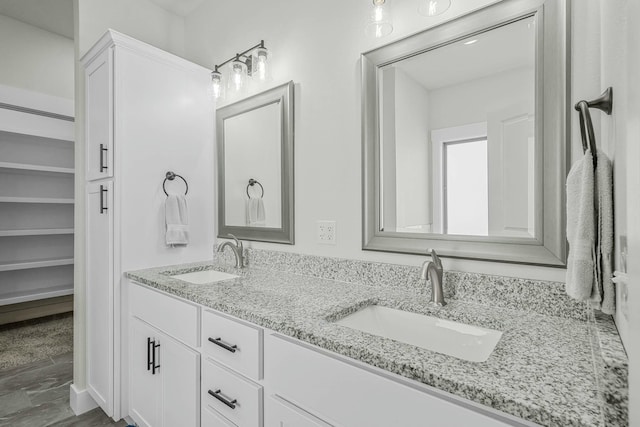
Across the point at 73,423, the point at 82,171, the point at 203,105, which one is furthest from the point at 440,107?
the point at 73,423

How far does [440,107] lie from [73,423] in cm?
253

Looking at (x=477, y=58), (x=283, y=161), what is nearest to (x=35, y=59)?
(x=283, y=161)

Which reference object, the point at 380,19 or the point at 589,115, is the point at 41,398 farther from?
the point at 589,115

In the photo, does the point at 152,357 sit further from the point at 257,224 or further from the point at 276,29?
the point at 276,29

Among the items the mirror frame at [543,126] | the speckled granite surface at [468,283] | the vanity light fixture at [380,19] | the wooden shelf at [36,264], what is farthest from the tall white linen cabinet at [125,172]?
the wooden shelf at [36,264]

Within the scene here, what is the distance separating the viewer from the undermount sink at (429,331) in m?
1.00

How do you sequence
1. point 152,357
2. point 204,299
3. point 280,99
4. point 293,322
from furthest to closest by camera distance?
1. point 280,99
2. point 152,357
3. point 204,299
4. point 293,322

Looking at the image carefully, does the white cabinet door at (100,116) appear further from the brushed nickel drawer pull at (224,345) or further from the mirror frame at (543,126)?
the mirror frame at (543,126)

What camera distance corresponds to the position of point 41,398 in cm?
214

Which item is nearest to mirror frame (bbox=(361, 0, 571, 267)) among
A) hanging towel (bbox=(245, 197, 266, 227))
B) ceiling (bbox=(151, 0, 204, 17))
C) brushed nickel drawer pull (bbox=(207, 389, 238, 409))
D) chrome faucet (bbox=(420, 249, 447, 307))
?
chrome faucet (bbox=(420, 249, 447, 307))

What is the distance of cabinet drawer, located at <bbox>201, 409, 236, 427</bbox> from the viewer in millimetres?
1210

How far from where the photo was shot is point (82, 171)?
2.09m

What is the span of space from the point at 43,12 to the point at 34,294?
2692mm

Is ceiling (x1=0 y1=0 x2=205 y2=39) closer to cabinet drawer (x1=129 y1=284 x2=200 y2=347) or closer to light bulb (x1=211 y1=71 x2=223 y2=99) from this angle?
light bulb (x1=211 y1=71 x2=223 y2=99)
